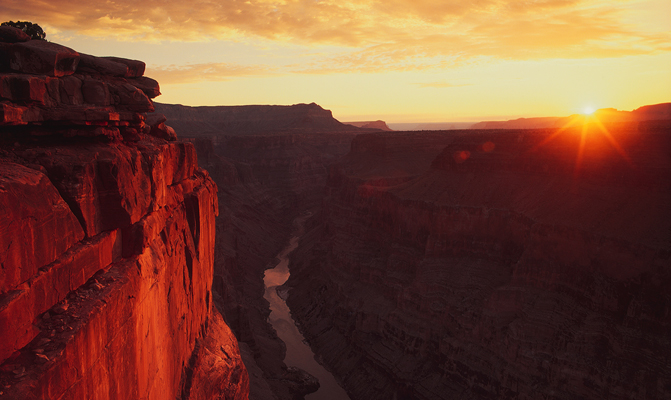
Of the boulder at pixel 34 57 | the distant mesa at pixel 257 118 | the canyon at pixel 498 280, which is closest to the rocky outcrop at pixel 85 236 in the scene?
the boulder at pixel 34 57

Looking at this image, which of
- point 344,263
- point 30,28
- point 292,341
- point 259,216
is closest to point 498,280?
point 344,263

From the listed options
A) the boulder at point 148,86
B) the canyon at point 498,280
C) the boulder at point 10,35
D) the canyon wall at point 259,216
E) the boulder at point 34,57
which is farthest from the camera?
the canyon wall at point 259,216

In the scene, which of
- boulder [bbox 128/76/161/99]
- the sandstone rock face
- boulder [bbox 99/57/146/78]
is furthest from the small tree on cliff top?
the sandstone rock face

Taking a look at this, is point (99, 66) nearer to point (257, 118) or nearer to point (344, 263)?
point (344, 263)

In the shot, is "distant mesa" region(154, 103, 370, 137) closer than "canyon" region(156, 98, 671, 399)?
No

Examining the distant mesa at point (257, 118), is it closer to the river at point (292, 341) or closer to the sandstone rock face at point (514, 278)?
the river at point (292, 341)

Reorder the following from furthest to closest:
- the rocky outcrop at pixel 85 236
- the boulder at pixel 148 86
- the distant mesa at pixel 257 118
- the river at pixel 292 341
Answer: the distant mesa at pixel 257 118 → the river at pixel 292 341 → the boulder at pixel 148 86 → the rocky outcrop at pixel 85 236

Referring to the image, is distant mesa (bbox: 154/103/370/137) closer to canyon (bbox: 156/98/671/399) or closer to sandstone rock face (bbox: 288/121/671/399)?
canyon (bbox: 156/98/671/399)
